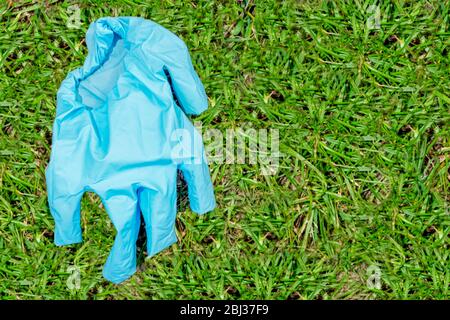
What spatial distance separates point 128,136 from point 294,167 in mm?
705

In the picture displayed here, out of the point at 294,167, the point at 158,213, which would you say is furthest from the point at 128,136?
the point at 294,167

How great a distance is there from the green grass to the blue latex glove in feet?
0.76

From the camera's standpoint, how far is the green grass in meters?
2.37

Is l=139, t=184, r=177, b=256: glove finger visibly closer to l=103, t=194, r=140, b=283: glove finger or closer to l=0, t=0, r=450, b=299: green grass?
l=103, t=194, r=140, b=283: glove finger

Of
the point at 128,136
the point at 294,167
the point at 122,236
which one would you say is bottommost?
the point at 122,236

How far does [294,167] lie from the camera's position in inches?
93.9

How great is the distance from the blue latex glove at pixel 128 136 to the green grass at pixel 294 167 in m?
0.23

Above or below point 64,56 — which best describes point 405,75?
above

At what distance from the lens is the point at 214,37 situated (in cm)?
245

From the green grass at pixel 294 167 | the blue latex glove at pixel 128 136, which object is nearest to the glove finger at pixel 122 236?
the blue latex glove at pixel 128 136

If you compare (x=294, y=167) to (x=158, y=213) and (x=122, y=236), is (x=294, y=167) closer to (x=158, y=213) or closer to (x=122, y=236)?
(x=158, y=213)

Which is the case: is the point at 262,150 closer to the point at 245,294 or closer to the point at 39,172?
the point at 245,294

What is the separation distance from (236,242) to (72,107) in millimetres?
842

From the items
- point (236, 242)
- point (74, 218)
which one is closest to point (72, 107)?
point (74, 218)
